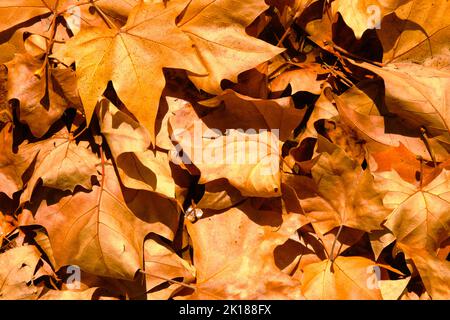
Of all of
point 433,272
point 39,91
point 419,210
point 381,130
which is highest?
point 39,91

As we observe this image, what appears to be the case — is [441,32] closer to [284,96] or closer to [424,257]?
[284,96]

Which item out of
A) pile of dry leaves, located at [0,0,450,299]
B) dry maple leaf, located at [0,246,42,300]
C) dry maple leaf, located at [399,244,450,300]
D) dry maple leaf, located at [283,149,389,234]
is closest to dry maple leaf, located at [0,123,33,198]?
pile of dry leaves, located at [0,0,450,299]

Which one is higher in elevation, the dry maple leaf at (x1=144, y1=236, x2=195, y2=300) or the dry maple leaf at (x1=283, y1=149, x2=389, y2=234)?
the dry maple leaf at (x1=283, y1=149, x2=389, y2=234)

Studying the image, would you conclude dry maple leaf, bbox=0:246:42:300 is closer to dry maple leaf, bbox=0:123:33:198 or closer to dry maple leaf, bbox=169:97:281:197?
dry maple leaf, bbox=0:123:33:198

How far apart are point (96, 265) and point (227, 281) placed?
0.25 meters

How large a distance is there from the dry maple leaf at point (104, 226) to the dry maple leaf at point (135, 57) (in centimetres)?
17

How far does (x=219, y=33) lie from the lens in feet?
3.13

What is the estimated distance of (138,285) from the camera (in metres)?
0.98

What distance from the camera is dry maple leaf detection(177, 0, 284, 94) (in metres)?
0.94

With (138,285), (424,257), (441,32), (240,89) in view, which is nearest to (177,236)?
(138,285)

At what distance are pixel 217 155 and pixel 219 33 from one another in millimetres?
231

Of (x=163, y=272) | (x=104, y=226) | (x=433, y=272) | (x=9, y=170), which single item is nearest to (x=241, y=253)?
(x=163, y=272)

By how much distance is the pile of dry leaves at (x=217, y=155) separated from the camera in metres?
0.94

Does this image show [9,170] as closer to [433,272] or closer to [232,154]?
[232,154]
